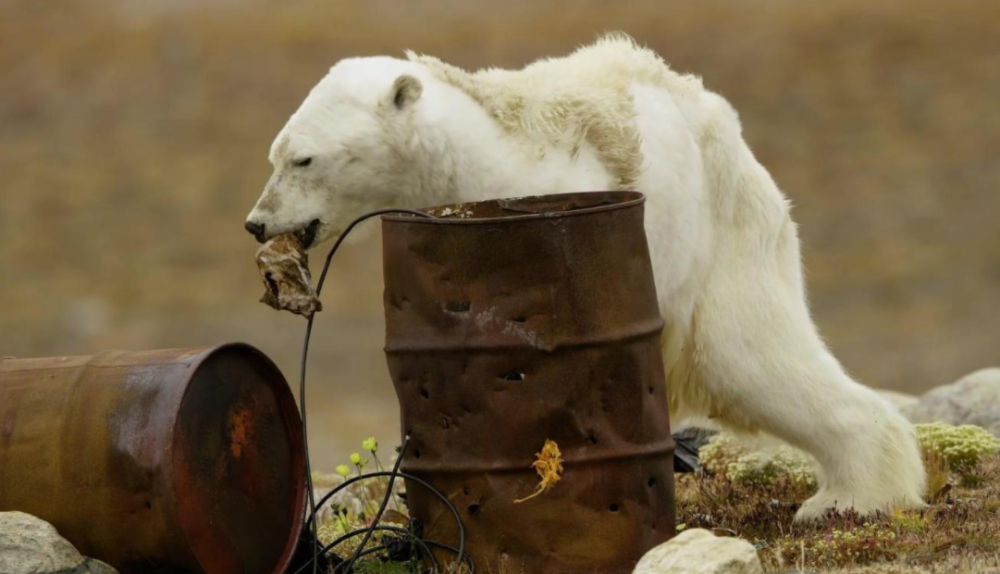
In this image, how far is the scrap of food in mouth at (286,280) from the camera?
17.4 feet

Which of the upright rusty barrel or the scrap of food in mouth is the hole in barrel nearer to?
the upright rusty barrel

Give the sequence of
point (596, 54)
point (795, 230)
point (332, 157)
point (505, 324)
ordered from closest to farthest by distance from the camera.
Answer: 1. point (505, 324)
2. point (332, 157)
3. point (596, 54)
4. point (795, 230)

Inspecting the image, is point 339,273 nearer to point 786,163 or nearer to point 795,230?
point 786,163

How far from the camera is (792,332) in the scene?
609 cm

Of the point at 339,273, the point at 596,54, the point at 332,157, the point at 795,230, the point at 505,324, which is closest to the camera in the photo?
the point at 505,324

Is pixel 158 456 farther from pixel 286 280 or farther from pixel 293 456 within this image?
pixel 286 280

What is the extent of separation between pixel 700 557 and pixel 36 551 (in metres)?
2.11

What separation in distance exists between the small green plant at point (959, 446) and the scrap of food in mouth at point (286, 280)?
3.53 metres

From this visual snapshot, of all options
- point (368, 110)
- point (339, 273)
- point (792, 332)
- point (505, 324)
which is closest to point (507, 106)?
point (368, 110)

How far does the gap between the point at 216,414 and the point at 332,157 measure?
1.06 m

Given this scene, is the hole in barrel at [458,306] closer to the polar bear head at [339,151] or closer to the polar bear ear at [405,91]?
the polar bear head at [339,151]

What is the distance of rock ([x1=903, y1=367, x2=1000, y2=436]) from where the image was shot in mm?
8820

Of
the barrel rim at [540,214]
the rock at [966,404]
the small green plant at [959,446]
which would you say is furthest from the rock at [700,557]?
the rock at [966,404]

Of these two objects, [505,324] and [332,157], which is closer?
[505,324]
